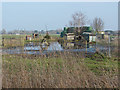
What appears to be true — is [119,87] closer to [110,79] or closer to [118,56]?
[110,79]

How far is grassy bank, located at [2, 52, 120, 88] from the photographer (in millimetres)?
4137

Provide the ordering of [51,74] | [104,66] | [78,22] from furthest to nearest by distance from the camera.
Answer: [78,22]
[104,66]
[51,74]

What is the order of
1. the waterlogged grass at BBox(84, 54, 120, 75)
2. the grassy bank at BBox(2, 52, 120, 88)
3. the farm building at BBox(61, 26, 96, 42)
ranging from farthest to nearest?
the farm building at BBox(61, 26, 96, 42), the waterlogged grass at BBox(84, 54, 120, 75), the grassy bank at BBox(2, 52, 120, 88)

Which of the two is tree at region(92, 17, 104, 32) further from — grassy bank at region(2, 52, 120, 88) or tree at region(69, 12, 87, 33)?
grassy bank at region(2, 52, 120, 88)

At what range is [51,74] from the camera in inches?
176

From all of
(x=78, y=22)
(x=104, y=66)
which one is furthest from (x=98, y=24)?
(x=104, y=66)

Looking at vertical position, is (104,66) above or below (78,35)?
below

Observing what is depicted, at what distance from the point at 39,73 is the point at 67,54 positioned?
992 millimetres

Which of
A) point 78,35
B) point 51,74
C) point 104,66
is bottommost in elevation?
point 104,66

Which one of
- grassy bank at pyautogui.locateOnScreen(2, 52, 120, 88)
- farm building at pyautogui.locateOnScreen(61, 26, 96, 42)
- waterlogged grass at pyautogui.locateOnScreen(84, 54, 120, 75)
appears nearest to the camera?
grassy bank at pyautogui.locateOnScreen(2, 52, 120, 88)

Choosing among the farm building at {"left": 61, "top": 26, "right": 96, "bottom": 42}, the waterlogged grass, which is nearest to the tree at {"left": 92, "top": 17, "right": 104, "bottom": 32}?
the farm building at {"left": 61, "top": 26, "right": 96, "bottom": 42}

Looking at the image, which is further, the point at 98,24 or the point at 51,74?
the point at 98,24

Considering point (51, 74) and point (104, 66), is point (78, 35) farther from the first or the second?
point (51, 74)

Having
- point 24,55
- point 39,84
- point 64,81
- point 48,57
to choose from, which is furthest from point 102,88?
point 24,55
